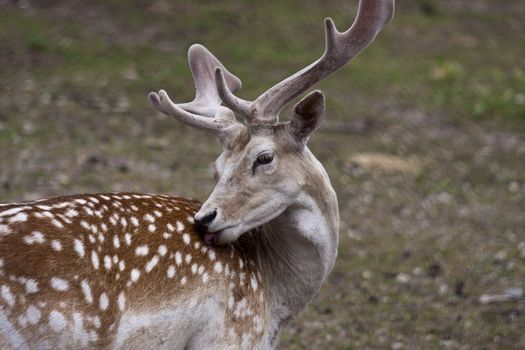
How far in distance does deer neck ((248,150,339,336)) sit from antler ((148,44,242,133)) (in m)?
0.49

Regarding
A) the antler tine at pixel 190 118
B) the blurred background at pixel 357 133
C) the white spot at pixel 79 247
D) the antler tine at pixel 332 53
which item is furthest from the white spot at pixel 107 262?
the blurred background at pixel 357 133

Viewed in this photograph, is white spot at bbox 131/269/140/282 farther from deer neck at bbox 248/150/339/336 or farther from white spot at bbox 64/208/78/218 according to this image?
deer neck at bbox 248/150/339/336

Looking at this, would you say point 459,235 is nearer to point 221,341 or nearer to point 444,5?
point 221,341

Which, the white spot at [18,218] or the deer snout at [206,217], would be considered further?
the deer snout at [206,217]

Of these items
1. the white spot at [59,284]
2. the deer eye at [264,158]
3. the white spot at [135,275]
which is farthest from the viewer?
the deer eye at [264,158]

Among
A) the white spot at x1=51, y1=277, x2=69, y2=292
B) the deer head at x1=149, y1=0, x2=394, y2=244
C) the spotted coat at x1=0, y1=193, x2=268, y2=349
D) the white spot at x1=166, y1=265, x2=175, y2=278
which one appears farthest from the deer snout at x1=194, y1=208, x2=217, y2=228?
the white spot at x1=51, y1=277, x2=69, y2=292

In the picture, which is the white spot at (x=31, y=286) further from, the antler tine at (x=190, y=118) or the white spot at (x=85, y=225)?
the antler tine at (x=190, y=118)

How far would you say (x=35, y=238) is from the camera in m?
3.99

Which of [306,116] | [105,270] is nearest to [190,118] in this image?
[306,116]

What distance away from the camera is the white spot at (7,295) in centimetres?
380

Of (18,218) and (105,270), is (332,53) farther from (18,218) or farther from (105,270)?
(18,218)

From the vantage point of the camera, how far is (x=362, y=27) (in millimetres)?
4781

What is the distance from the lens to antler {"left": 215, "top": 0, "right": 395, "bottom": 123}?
15.1 ft

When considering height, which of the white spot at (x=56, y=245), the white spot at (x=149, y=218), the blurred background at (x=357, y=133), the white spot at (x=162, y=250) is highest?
the white spot at (x=56, y=245)
